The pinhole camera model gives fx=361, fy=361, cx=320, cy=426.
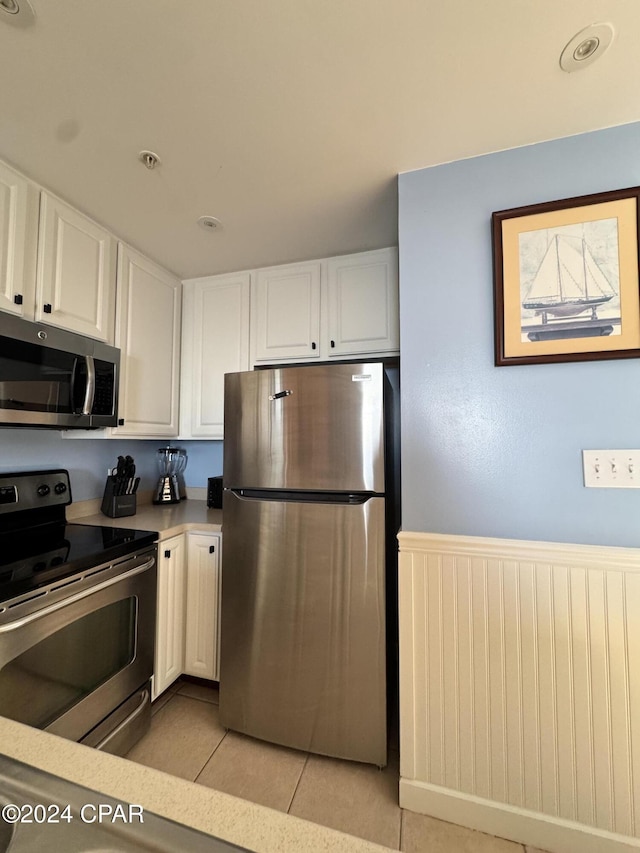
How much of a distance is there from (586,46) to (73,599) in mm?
2258

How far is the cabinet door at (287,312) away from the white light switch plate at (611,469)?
135cm

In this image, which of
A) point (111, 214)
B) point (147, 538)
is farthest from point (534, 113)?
point (147, 538)

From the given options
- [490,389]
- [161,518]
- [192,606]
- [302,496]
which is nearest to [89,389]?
[161,518]

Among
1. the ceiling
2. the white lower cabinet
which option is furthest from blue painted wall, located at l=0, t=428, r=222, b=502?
the ceiling

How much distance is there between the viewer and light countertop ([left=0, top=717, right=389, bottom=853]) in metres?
0.38

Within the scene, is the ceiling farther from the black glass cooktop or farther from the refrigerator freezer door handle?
the black glass cooktop

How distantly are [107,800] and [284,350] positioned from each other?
1890 millimetres

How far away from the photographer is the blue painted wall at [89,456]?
65.7 inches

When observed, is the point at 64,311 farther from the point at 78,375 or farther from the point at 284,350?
the point at 284,350

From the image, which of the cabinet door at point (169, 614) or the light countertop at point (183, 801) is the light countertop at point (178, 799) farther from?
the cabinet door at point (169, 614)

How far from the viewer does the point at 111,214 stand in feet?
5.50

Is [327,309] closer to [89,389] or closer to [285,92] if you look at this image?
[285,92]

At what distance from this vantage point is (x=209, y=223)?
1.75 metres

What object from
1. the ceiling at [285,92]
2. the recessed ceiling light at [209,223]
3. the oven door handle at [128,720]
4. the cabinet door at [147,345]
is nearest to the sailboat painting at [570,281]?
the ceiling at [285,92]
